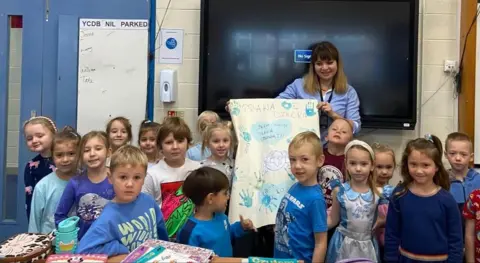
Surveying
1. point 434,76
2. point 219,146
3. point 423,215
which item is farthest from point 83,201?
point 434,76

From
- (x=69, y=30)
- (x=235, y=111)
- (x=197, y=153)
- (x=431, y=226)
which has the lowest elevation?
(x=431, y=226)

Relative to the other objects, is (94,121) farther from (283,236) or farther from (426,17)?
(426,17)

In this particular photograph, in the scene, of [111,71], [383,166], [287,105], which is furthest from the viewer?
[111,71]

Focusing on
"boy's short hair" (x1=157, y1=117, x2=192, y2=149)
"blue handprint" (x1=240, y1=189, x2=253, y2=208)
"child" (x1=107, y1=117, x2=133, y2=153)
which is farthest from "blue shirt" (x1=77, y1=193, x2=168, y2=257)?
"child" (x1=107, y1=117, x2=133, y2=153)

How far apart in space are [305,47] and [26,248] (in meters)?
2.68

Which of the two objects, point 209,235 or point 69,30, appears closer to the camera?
point 209,235

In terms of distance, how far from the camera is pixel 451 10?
156 inches

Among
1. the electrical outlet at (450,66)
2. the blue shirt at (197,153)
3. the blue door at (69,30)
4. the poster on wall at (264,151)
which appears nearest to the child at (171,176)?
the blue shirt at (197,153)

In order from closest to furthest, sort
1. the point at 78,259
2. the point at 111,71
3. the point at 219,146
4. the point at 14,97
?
the point at 78,259, the point at 219,146, the point at 111,71, the point at 14,97

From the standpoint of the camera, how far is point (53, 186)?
102 inches

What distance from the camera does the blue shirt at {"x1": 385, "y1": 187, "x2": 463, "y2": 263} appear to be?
212 centimetres

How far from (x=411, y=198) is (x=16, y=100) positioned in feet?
11.2

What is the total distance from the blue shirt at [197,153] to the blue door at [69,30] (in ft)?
4.55

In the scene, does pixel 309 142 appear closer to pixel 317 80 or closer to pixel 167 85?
pixel 317 80
